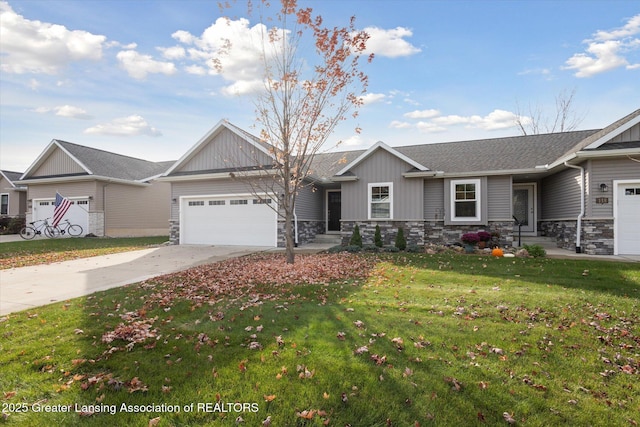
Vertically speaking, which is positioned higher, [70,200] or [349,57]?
[349,57]

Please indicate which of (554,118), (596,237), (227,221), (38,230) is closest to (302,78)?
(227,221)

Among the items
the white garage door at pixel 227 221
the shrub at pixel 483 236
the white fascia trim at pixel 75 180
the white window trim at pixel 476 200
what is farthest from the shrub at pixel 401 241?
the white fascia trim at pixel 75 180

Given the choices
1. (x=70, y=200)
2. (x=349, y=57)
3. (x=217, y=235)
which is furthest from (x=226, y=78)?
(x=70, y=200)

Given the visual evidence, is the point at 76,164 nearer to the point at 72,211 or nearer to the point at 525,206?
the point at 72,211

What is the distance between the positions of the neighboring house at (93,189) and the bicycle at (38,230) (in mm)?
469

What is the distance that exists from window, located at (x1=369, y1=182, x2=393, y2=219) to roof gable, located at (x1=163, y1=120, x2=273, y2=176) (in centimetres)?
473

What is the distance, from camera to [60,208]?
19.6 meters

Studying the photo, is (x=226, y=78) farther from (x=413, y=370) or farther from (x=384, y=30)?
(x=413, y=370)

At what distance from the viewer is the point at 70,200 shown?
20.6 meters

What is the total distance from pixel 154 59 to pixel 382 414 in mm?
12721

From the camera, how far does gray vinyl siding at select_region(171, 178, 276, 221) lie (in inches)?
599

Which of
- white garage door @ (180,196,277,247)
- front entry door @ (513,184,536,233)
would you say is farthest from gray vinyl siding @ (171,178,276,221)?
front entry door @ (513,184,536,233)

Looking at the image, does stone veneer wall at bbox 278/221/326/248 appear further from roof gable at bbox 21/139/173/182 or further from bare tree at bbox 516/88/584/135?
bare tree at bbox 516/88/584/135

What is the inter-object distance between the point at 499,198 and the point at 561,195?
7.92 feet
